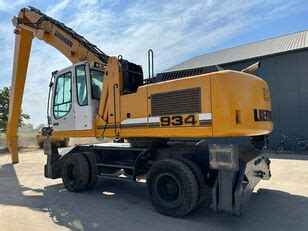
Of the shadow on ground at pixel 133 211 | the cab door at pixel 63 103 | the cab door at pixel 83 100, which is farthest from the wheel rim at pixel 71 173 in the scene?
the cab door at pixel 83 100

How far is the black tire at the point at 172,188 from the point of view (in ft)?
17.6

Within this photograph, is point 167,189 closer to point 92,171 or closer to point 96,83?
point 92,171

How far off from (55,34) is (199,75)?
18.4 feet

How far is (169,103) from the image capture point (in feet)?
19.3

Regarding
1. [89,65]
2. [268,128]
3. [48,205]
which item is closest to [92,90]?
[89,65]

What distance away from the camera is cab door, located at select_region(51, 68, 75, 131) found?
309 inches

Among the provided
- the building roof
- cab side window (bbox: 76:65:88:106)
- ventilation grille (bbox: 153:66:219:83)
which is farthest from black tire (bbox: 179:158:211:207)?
the building roof

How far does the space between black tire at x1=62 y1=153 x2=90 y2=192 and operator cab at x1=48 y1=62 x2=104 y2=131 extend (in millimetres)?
806

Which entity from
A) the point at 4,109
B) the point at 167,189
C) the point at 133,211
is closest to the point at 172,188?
the point at 167,189

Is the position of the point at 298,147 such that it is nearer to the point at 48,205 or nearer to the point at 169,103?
the point at 169,103

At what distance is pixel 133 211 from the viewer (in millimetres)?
6066

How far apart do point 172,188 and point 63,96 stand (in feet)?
13.3

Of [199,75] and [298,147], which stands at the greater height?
[199,75]

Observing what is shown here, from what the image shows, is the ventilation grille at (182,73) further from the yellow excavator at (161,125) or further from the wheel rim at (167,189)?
the wheel rim at (167,189)
